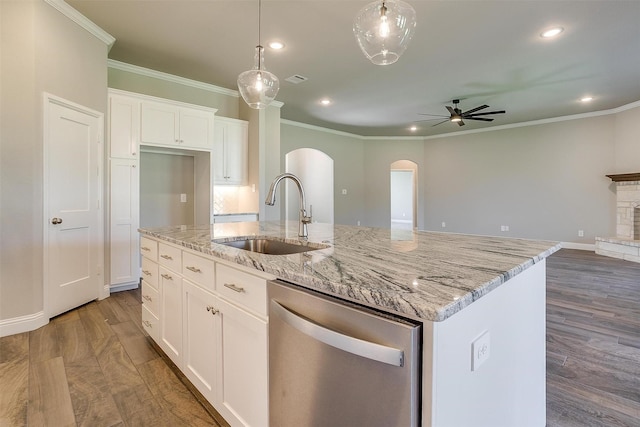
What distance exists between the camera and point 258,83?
2674 mm

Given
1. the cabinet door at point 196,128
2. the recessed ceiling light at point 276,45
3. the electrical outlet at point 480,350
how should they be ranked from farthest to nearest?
1. the cabinet door at point 196,128
2. the recessed ceiling light at point 276,45
3. the electrical outlet at point 480,350

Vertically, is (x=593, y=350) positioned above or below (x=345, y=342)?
below

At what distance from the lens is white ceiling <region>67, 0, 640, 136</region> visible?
2.86 m

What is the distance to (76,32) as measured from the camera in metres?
3.07

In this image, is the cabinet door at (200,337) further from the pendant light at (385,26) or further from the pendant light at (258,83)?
the pendant light at (385,26)

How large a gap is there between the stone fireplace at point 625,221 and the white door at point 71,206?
791 cm

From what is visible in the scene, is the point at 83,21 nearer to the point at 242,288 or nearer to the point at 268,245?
the point at 268,245

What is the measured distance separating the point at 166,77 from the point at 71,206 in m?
2.18

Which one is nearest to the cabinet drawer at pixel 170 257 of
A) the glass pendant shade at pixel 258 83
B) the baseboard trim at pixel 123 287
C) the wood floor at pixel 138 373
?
the wood floor at pixel 138 373

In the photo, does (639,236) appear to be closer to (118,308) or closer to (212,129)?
(212,129)

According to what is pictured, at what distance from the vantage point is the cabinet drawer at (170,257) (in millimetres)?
1872

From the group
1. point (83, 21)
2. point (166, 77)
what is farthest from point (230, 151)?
point (83, 21)

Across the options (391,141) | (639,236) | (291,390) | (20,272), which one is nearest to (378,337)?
(291,390)

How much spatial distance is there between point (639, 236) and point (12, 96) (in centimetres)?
888
